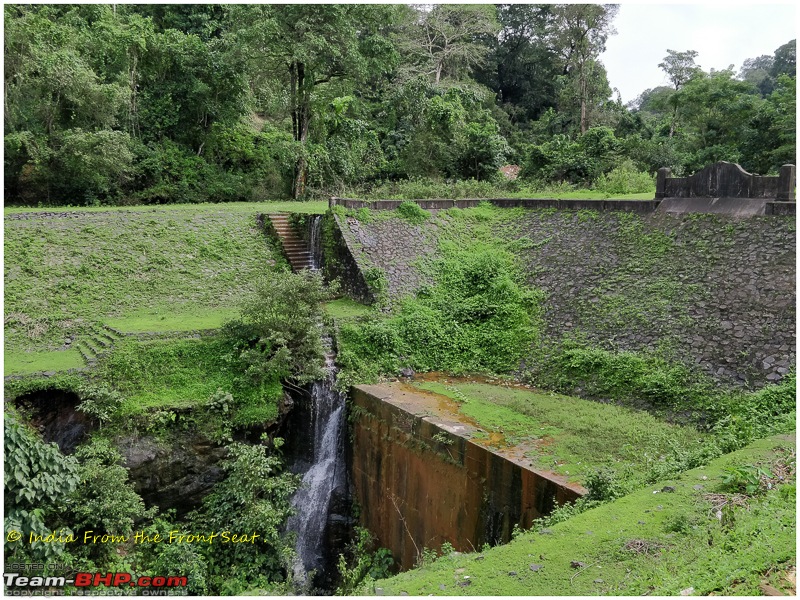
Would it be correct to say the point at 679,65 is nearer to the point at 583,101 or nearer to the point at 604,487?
the point at 583,101

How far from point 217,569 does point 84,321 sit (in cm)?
522

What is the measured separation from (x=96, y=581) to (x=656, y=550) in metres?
6.30

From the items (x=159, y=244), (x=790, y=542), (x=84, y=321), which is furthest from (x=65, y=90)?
(x=790, y=542)

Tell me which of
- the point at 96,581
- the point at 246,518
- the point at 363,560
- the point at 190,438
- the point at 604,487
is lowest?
the point at 363,560

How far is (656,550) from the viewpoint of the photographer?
489 centimetres

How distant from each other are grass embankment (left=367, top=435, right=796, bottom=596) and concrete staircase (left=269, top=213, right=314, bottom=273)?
29.6 feet

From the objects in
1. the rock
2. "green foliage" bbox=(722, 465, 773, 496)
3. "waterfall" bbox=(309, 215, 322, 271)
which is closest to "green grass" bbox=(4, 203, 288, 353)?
"waterfall" bbox=(309, 215, 322, 271)

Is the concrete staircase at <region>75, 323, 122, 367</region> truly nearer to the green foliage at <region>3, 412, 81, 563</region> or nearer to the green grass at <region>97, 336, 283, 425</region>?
the green grass at <region>97, 336, 283, 425</region>

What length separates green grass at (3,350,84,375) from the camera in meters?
9.34

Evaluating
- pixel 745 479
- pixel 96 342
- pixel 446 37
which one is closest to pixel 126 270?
pixel 96 342

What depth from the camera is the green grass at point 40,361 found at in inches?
368

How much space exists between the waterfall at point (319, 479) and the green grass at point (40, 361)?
12.2 feet

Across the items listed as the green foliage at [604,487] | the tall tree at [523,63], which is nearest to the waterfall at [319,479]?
the green foliage at [604,487]

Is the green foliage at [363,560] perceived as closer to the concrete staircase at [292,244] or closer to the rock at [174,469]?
the rock at [174,469]
